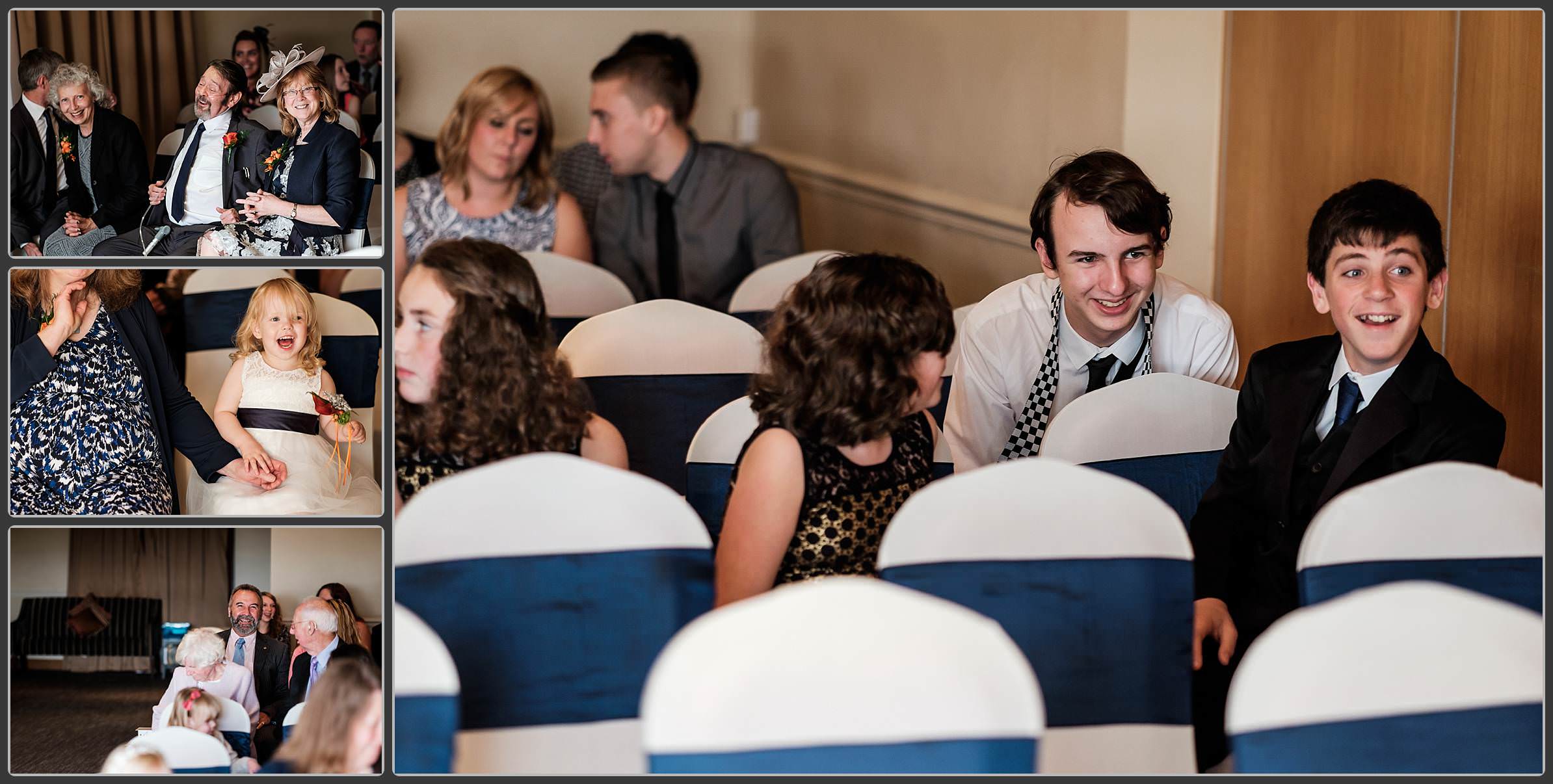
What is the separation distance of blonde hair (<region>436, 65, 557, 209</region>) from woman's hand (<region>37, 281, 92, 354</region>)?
833 mm

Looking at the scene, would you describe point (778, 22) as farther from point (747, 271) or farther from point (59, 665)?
point (59, 665)

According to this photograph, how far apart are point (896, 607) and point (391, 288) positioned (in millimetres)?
730

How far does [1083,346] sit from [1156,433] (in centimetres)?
23

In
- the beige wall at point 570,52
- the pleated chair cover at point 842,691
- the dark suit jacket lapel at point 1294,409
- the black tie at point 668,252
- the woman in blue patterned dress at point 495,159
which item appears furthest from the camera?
the beige wall at point 570,52

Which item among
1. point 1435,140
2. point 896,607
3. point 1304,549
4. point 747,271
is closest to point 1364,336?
point 1304,549

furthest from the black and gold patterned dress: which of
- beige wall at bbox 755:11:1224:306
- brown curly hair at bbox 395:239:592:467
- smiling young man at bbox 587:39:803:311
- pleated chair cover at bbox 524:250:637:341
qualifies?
smiling young man at bbox 587:39:803:311

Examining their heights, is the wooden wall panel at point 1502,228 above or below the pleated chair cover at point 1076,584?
above

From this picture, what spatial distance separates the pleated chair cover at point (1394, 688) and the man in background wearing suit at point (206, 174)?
1292 mm

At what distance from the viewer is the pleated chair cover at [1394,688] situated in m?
1.39

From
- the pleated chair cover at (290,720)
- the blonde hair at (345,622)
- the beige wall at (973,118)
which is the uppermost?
the beige wall at (973,118)

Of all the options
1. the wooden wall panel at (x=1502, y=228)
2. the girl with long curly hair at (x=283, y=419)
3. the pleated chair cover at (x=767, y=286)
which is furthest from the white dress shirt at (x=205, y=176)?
the wooden wall panel at (x=1502, y=228)

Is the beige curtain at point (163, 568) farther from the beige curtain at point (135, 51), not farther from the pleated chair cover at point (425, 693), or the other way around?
the beige curtain at point (135, 51)

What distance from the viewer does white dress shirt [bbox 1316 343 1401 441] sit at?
6.41 ft

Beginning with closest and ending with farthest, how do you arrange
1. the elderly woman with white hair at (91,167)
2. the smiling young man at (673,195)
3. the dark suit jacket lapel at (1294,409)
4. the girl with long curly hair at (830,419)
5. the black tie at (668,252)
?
the elderly woman with white hair at (91,167) < the girl with long curly hair at (830,419) < the dark suit jacket lapel at (1294,409) < the smiling young man at (673,195) < the black tie at (668,252)
